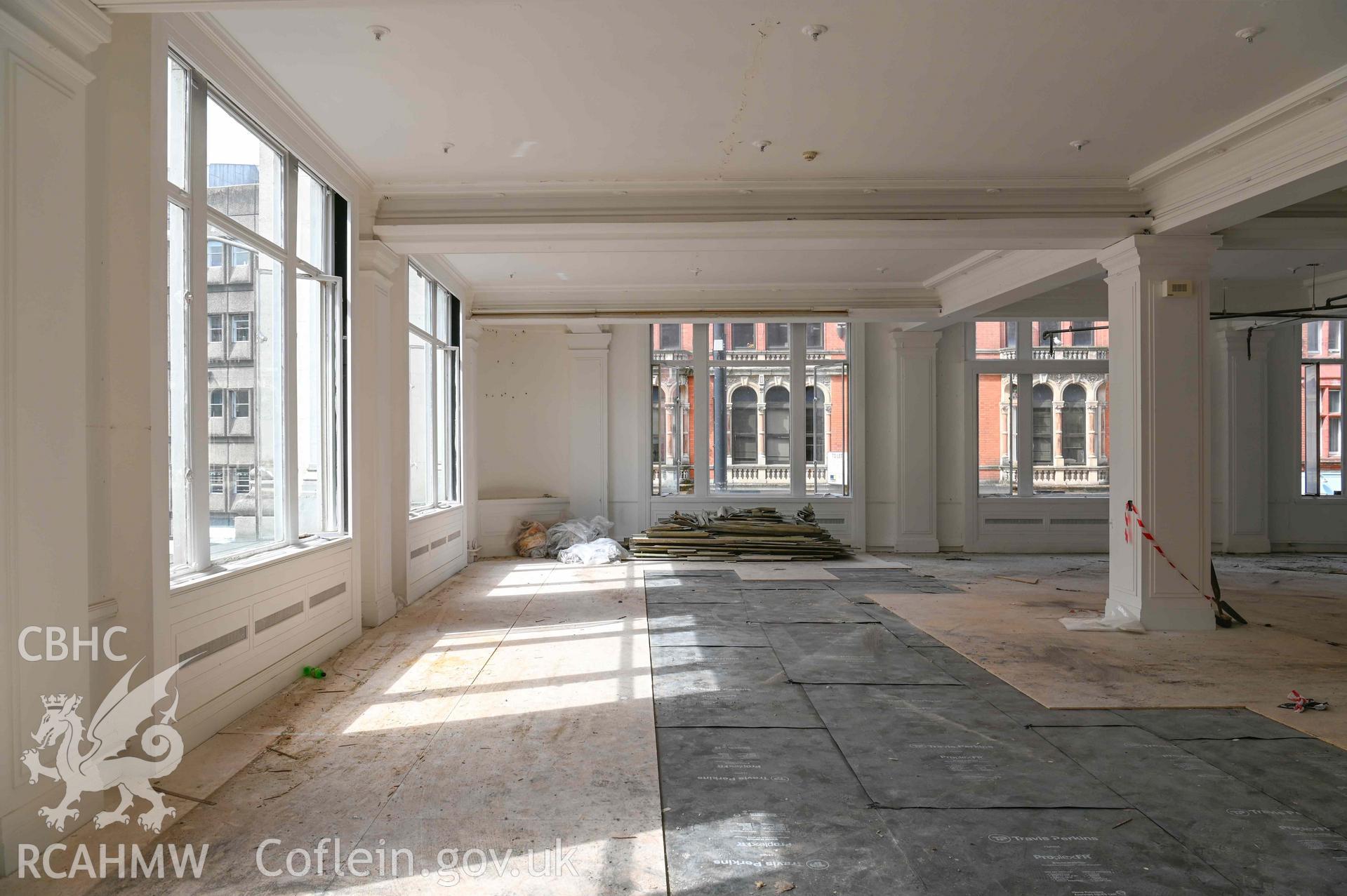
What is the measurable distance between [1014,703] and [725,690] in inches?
60.8

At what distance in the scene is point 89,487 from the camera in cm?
297

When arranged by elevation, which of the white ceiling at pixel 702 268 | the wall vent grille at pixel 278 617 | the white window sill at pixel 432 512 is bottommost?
the wall vent grille at pixel 278 617

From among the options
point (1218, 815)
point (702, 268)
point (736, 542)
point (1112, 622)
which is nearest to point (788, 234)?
point (702, 268)

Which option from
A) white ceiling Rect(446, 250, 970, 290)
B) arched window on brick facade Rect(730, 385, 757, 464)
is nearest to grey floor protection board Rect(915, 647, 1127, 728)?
white ceiling Rect(446, 250, 970, 290)

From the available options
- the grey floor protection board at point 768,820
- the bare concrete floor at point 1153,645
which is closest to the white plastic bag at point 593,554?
the bare concrete floor at point 1153,645

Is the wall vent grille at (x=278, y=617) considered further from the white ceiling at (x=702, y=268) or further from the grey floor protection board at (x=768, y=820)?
the white ceiling at (x=702, y=268)

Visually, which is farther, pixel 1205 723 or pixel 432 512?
pixel 432 512

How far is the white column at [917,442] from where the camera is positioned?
11.2m

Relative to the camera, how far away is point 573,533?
10445mm

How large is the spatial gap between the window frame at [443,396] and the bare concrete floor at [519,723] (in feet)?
4.75

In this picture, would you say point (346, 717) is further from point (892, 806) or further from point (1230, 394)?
point (1230, 394)

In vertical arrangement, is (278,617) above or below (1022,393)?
below

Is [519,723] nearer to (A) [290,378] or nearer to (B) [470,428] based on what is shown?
(A) [290,378]

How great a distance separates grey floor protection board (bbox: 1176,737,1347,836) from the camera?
3104 mm
